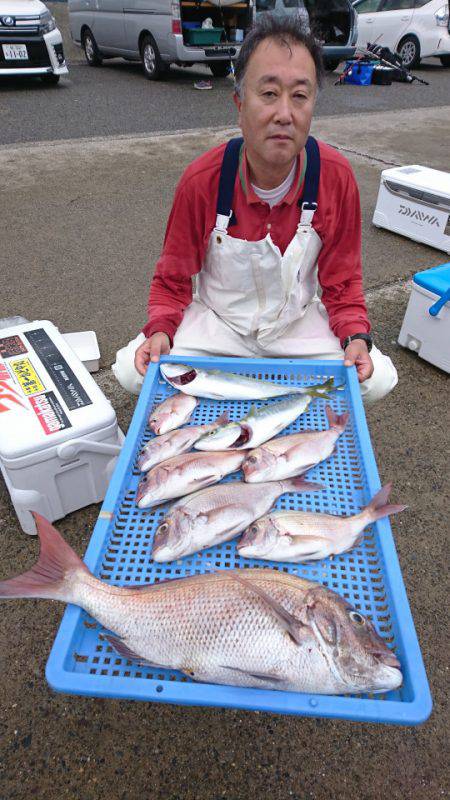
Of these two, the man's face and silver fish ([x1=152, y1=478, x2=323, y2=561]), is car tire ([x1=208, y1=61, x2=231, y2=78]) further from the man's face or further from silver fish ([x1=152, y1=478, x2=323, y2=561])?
silver fish ([x1=152, y1=478, x2=323, y2=561])

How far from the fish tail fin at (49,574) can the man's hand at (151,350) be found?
0.83m

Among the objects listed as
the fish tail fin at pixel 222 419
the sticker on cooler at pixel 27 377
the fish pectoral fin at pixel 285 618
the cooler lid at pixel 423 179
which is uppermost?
the fish pectoral fin at pixel 285 618

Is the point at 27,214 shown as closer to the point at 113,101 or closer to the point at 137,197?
the point at 137,197

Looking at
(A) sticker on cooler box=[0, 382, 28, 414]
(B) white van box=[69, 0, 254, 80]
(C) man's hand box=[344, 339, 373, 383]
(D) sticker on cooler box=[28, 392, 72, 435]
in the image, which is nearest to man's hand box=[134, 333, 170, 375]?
(D) sticker on cooler box=[28, 392, 72, 435]

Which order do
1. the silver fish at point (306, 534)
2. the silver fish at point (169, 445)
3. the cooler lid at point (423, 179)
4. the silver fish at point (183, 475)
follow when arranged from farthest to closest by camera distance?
the cooler lid at point (423, 179)
the silver fish at point (169, 445)
the silver fish at point (183, 475)
the silver fish at point (306, 534)

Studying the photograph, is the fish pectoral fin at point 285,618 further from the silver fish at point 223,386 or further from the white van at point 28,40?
the white van at point 28,40

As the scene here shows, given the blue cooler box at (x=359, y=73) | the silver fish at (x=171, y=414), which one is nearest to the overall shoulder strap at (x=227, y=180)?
the silver fish at (x=171, y=414)

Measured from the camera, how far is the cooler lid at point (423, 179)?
164 inches

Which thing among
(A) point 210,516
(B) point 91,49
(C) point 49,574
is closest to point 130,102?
(B) point 91,49

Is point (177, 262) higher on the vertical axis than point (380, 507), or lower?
higher

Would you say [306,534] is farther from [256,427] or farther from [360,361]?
[360,361]

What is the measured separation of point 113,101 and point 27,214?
4.91 m

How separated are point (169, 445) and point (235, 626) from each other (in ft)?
2.00

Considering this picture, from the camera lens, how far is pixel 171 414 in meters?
1.67
